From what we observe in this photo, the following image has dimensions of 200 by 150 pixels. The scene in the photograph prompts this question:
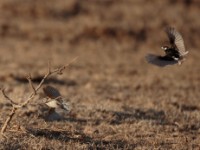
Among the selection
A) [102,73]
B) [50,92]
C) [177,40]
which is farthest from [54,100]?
[102,73]

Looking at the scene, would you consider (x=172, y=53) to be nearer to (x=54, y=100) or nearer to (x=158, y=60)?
(x=158, y=60)

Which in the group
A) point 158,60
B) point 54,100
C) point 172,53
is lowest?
point 54,100

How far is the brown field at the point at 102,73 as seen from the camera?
6984mm

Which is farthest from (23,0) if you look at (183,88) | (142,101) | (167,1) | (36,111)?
(36,111)

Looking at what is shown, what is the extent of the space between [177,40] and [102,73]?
6.48 m

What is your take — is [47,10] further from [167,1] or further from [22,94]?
[22,94]

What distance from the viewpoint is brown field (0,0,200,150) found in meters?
6.98

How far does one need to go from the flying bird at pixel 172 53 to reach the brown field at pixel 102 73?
0.91 metres

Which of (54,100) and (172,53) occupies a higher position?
(172,53)

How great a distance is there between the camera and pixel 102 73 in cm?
1324

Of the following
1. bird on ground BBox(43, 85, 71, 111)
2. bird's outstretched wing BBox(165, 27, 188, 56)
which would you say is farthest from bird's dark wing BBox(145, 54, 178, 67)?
bird on ground BBox(43, 85, 71, 111)

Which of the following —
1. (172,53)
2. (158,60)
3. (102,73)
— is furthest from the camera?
(102,73)

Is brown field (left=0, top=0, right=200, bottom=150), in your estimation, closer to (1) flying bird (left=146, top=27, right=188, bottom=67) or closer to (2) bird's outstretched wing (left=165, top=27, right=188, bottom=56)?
(1) flying bird (left=146, top=27, right=188, bottom=67)

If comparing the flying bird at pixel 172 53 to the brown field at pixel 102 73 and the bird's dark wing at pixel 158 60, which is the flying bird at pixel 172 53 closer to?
the bird's dark wing at pixel 158 60
